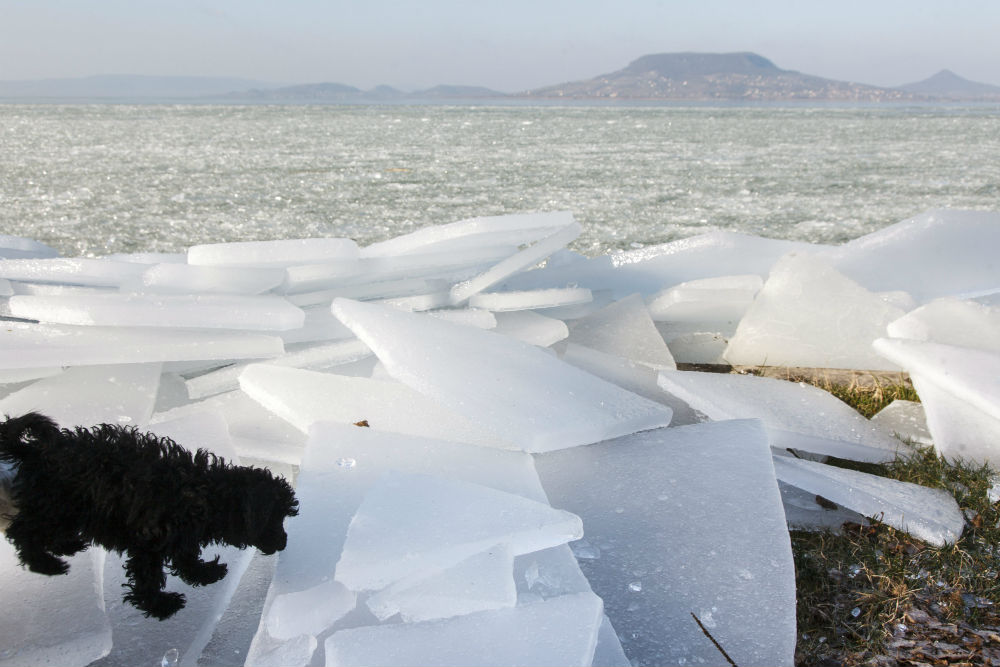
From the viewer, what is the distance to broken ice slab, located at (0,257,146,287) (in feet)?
6.03

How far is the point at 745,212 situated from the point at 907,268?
265 cm

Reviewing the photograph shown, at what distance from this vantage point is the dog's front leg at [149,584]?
888 millimetres

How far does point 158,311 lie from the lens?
1.61 m

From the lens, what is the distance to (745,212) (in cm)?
506

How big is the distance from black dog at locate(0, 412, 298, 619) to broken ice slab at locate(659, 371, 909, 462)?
105 centimetres

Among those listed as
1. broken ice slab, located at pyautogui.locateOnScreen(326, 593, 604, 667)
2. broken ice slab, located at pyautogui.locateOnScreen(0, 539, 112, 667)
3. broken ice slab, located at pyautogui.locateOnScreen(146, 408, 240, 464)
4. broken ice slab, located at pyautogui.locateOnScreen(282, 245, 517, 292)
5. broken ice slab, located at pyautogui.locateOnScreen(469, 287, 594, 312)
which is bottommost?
broken ice slab, located at pyautogui.locateOnScreen(0, 539, 112, 667)

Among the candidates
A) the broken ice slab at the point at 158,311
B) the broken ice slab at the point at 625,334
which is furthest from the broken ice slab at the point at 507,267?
the broken ice slab at the point at 158,311

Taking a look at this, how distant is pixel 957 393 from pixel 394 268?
4.45ft

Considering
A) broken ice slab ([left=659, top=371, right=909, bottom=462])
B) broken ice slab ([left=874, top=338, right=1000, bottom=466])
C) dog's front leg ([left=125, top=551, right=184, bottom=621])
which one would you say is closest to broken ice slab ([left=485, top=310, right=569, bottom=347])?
broken ice slab ([left=659, top=371, right=909, bottom=462])

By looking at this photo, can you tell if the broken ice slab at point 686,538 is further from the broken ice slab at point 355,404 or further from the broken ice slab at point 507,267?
the broken ice slab at point 507,267

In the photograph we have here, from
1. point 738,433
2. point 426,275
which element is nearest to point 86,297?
point 426,275

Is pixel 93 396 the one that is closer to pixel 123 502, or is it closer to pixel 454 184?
pixel 123 502

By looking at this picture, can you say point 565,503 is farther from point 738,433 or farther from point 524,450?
point 738,433

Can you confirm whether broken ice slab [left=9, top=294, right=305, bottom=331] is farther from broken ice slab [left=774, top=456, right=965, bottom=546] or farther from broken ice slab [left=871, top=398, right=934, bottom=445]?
broken ice slab [left=871, top=398, right=934, bottom=445]
